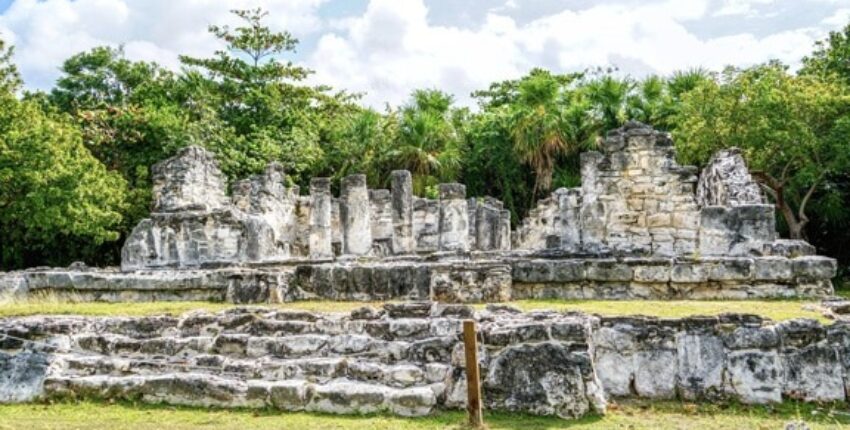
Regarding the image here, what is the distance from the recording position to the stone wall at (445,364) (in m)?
6.06

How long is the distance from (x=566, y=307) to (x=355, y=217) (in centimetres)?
1112

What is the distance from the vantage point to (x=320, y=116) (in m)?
33.8

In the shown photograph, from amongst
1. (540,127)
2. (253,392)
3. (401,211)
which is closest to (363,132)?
(540,127)

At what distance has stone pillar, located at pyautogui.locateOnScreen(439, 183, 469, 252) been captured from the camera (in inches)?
760

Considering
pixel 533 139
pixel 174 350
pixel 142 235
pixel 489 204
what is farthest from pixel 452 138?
pixel 174 350

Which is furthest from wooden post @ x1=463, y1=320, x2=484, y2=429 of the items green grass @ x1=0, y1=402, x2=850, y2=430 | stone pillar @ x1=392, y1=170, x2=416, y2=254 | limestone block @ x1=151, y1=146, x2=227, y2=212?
stone pillar @ x1=392, y1=170, x2=416, y2=254

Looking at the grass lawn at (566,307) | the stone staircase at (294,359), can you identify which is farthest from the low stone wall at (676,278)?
the stone staircase at (294,359)

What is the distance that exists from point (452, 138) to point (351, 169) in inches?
178

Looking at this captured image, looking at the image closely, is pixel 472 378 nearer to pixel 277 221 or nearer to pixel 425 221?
pixel 277 221

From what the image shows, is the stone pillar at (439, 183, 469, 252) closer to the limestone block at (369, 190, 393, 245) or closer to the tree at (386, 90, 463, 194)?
the limestone block at (369, 190, 393, 245)

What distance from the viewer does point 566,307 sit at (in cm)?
873

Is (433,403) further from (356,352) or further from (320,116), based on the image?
(320,116)

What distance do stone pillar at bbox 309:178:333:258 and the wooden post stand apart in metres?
15.8

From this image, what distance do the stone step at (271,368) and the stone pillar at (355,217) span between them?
11769 mm
